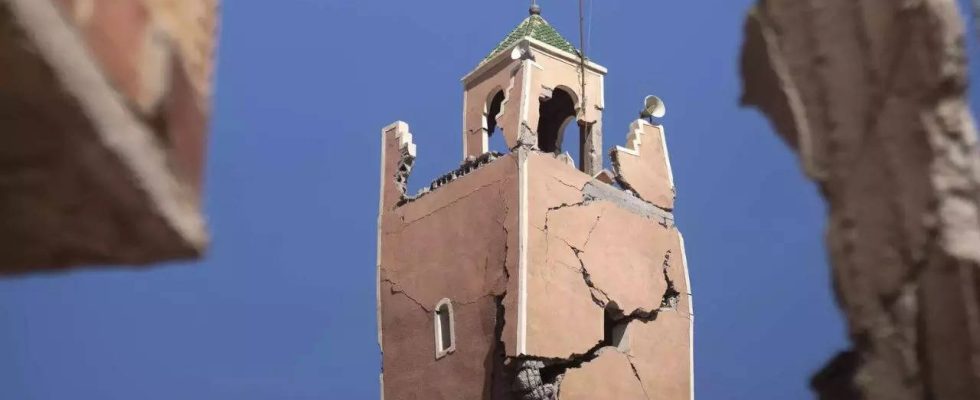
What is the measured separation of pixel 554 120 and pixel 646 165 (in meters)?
1.75

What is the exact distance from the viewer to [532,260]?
9758 millimetres

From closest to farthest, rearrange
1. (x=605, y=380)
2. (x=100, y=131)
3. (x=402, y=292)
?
(x=100, y=131)
(x=605, y=380)
(x=402, y=292)

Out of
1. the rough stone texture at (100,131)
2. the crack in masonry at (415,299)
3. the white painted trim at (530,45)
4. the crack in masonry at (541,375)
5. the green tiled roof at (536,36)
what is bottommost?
the rough stone texture at (100,131)

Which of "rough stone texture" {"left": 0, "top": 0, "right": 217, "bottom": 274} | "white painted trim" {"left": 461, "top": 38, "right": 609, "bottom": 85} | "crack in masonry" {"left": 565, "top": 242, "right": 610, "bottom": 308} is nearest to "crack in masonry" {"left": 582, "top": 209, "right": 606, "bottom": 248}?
"crack in masonry" {"left": 565, "top": 242, "right": 610, "bottom": 308}

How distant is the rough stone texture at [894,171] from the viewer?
2.70 meters

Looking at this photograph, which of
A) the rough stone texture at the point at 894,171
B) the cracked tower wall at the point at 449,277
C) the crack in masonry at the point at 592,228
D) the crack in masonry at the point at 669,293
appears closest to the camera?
the rough stone texture at the point at 894,171

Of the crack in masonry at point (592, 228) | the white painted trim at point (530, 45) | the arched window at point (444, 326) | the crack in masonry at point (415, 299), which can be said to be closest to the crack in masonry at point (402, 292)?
the crack in masonry at point (415, 299)

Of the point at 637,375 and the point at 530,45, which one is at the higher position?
the point at 530,45

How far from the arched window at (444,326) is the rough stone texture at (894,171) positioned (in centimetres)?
730

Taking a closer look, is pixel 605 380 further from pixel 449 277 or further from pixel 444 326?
pixel 449 277

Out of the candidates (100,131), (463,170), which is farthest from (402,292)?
(100,131)

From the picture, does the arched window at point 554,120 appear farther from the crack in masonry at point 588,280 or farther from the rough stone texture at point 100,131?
the rough stone texture at point 100,131

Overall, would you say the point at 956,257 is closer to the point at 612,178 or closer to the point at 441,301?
the point at 441,301

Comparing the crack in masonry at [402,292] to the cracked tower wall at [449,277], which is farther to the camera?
the crack in masonry at [402,292]
